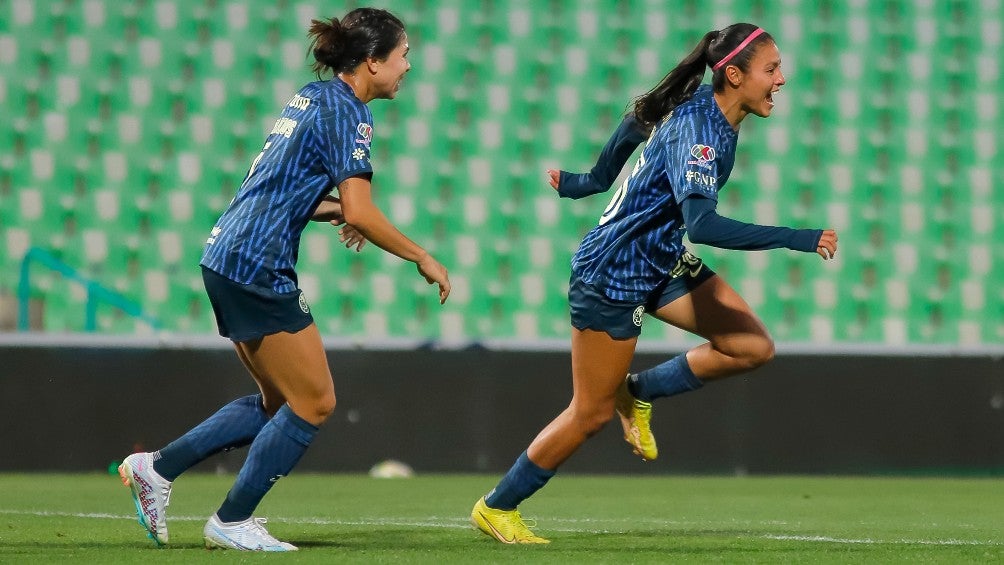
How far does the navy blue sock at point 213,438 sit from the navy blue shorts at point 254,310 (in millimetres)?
407

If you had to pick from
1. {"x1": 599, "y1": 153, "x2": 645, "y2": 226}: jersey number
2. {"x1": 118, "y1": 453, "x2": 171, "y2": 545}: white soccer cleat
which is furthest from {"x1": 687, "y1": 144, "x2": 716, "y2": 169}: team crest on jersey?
{"x1": 118, "y1": 453, "x2": 171, "y2": 545}: white soccer cleat

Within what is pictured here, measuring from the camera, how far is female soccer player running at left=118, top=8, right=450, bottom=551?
15.3 feet

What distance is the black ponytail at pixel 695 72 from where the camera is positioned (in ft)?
17.5

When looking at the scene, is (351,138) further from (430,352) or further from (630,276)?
(430,352)

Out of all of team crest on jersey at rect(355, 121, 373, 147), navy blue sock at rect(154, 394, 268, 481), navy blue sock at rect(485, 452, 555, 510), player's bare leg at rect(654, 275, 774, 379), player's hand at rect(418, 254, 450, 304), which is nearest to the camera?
player's hand at rect(418, 254, 450, 304)

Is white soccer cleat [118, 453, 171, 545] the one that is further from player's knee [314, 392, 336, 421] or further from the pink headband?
the pink headband

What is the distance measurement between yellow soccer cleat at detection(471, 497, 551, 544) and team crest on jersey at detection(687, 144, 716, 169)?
1327 mm

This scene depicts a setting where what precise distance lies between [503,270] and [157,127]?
2796 mm

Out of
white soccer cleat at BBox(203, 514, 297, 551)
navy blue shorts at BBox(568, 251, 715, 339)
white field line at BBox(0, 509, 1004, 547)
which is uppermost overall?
navy blue shorts at BBox(568, 251, 715, 339)

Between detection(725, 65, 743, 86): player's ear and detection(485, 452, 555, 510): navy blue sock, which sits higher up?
detection(725, 65, 743, 86): player's ear

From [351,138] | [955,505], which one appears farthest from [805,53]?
[351,138]

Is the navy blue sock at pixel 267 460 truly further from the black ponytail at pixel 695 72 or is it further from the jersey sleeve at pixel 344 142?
the black ponytail at pixel 695 72

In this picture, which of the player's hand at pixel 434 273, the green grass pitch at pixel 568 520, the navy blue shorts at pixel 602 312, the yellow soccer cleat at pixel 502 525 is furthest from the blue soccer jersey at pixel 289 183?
the yellow soccer cleat at pixel 502 525

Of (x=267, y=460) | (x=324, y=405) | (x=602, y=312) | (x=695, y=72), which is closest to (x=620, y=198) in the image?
(x=602, y=312)
